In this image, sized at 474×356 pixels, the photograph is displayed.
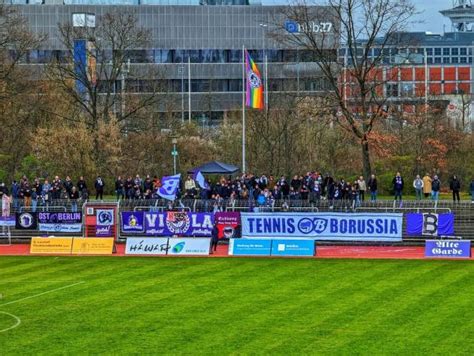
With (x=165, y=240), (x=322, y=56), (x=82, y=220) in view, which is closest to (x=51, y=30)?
(x=322, y=56)

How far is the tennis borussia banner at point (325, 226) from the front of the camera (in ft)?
157

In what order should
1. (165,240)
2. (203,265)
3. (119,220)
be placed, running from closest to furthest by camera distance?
(203,265), (165,240), (119,220)

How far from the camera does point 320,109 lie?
2576 inches

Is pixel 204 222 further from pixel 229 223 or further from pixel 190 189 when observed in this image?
pixel 190 189

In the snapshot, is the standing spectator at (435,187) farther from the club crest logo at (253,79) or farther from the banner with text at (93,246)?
the banner with text at (93,246)

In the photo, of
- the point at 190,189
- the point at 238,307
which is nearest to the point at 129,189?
the point at 190,189

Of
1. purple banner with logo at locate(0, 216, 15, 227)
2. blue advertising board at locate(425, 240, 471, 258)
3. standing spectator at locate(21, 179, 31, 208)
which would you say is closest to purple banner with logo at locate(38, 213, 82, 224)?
purple banner with logo at locate(0, 216, 15, 227)

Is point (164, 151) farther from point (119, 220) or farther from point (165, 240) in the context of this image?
point (165, 240)

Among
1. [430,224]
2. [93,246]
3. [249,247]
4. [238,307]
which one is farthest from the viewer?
[430,224]

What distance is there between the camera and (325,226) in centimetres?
4875

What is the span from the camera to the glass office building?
347ft

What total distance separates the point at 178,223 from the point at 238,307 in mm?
20504

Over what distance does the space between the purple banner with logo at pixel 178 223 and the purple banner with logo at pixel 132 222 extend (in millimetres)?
320

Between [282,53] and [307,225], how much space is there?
61.3 metres
